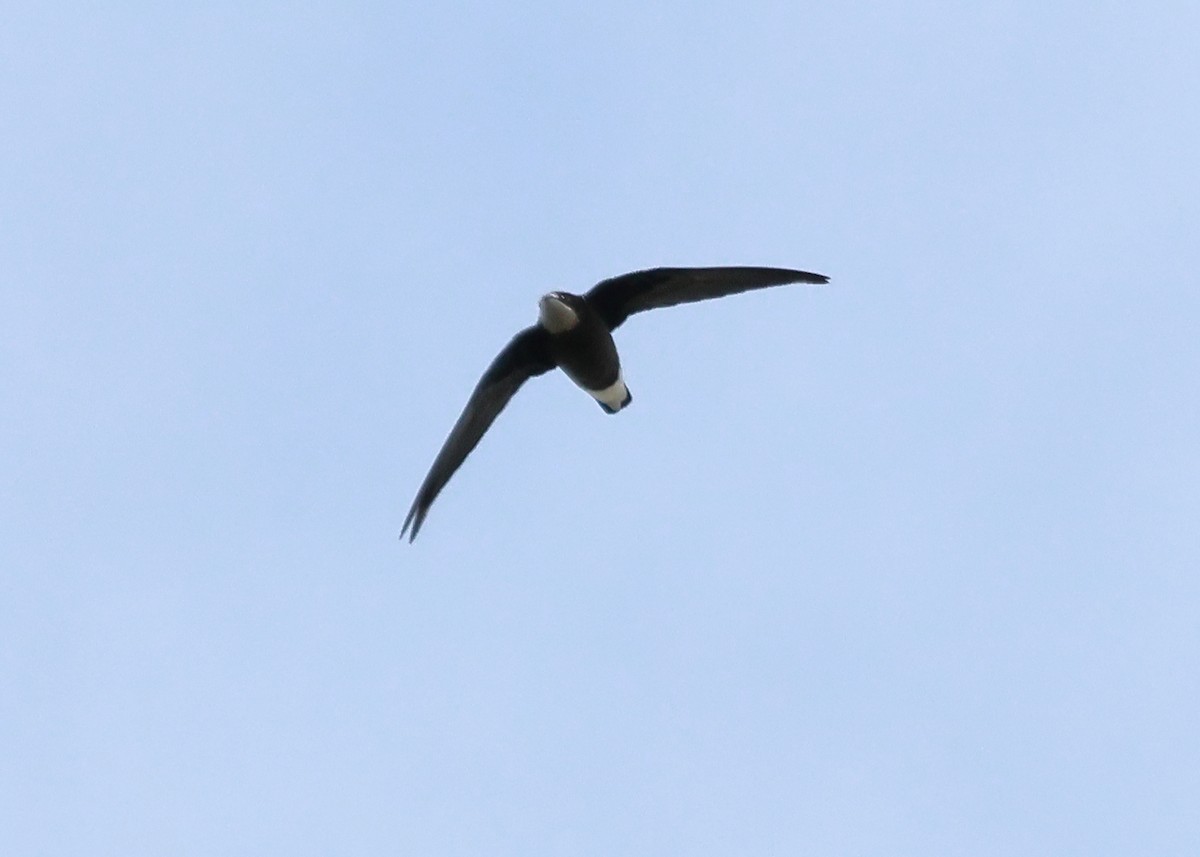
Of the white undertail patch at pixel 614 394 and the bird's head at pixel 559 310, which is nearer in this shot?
the bird's head at pixel 559 310

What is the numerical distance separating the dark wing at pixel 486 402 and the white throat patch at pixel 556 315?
346 mm

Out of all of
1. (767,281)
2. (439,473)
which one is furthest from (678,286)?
(439,473)

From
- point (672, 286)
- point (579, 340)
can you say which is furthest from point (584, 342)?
point (672, 286)

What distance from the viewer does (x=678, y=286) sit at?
23844 mm

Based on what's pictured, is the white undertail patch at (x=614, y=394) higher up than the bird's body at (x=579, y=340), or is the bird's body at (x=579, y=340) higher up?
the white undertail patch at (x=614, y=394)

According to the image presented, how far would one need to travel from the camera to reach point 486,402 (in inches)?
944

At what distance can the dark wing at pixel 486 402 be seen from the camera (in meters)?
23.8

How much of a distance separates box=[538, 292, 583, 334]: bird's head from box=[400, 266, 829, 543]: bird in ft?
0.06

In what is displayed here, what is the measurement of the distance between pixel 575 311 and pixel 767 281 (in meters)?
1.89

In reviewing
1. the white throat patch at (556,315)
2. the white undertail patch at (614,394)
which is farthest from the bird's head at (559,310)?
the white undertail patch at (614,394)

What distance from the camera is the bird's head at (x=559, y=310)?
2302 cm

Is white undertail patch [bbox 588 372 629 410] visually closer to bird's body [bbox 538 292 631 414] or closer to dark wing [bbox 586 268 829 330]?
bird's body [bbox 538 292 631 414]

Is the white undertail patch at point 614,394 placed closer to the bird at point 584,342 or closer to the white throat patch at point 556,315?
the bird at point 584,342

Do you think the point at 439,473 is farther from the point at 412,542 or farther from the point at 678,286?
the point at 678,286
